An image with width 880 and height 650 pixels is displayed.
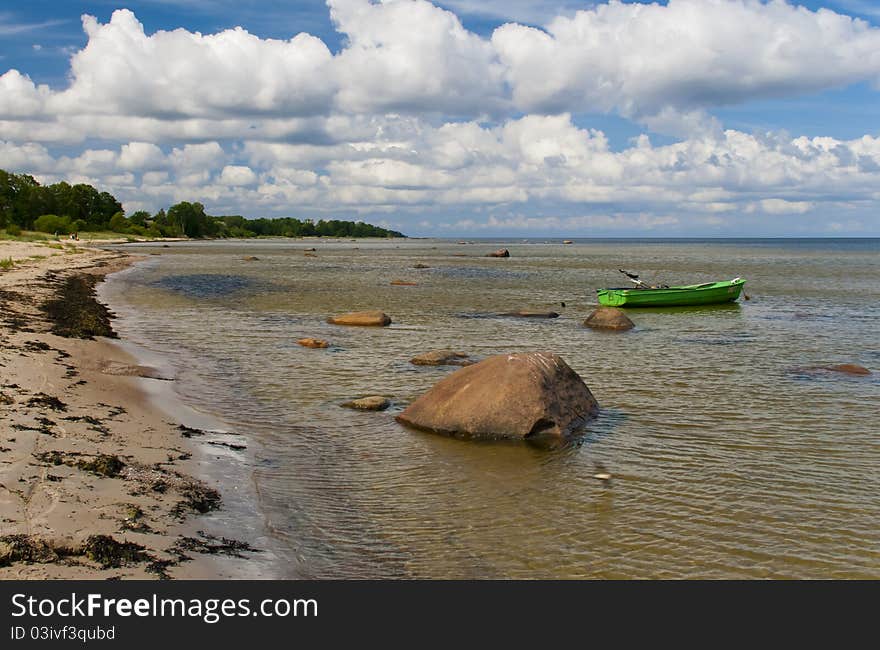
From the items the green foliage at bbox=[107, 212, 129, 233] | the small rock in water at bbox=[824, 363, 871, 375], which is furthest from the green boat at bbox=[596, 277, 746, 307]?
the green foliage at bbox=[107, 212, 129, 233]

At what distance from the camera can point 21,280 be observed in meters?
36.1

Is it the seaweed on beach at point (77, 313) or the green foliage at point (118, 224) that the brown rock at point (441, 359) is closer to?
the seaweed on beach at point (77, 313)

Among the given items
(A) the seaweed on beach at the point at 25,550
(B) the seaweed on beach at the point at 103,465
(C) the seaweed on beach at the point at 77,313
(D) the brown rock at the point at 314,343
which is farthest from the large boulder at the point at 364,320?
(A) the seaweed on beach at the point at 25,550

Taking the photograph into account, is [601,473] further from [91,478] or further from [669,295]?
[669,295]

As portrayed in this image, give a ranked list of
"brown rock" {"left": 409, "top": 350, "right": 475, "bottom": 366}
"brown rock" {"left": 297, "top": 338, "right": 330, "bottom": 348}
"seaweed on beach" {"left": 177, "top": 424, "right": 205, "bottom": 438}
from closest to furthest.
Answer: "seaweed on beach" {"left": 177, "top": 424, "right": 205, "bottom": 438} → "brown rock" {"left": 409, "top": 350, "right": 475, "bottom": 366} → "brown rock" {"left": 297, "top": 338, "right": 330, "bottom": 348}

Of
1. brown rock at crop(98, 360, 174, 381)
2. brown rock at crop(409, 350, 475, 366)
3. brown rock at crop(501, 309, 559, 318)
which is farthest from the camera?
brown rock at crop(501, 309, 559, 318)

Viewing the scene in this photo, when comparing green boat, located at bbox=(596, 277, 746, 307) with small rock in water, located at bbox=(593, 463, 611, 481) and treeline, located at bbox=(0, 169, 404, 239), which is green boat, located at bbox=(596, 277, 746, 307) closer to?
small rock in water, located at bbox=(593, 463, 611, 481)

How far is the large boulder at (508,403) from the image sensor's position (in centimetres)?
1301

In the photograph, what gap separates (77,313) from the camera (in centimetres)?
2639

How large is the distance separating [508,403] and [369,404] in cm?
347

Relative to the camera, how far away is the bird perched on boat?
10914mm

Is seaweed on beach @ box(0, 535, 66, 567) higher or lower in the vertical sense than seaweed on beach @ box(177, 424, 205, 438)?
higher

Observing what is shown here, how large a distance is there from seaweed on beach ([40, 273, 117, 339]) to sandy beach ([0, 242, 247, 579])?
3722 millimetres
